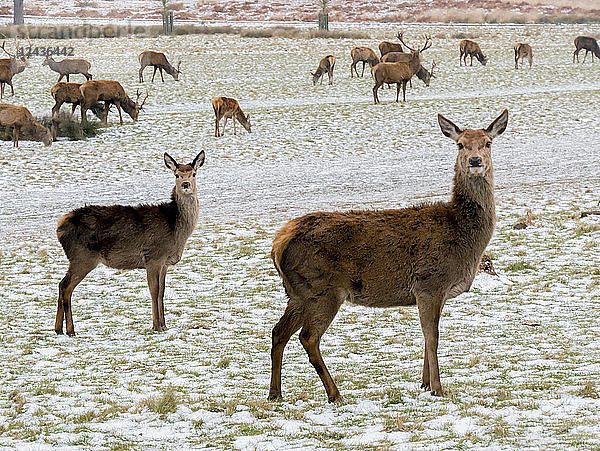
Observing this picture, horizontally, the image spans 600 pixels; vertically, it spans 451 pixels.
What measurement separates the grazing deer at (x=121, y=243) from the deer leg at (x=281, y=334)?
259 cm

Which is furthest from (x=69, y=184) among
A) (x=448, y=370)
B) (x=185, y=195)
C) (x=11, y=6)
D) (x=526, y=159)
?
(x=11, y=6)

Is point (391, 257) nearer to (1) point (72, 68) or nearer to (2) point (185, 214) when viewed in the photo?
(2) point (185, 214)

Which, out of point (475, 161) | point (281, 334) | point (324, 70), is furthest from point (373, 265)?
point (324, 70)

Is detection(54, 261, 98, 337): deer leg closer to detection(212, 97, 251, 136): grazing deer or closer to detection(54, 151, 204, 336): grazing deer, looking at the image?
detection(54, 151, 204, 336): grazing deer

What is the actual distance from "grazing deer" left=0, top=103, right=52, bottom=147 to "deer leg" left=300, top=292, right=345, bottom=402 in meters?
16.8

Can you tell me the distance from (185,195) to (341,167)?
10626mm

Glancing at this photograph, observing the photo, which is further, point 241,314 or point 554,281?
point 554,281

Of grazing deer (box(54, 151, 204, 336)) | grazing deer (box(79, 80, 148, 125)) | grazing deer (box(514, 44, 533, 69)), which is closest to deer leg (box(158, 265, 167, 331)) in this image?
grazing deer (box(54, 151, 204, 336))

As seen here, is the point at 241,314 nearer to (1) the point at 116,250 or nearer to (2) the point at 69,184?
(1) the point at 116,250

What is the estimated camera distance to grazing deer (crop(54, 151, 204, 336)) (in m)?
8.40

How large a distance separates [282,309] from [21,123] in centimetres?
1424

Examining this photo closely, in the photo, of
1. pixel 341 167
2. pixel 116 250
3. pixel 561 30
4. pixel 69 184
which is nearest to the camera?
pixel 116 250

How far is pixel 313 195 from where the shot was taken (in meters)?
16.3

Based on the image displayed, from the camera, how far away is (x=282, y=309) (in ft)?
30.2
